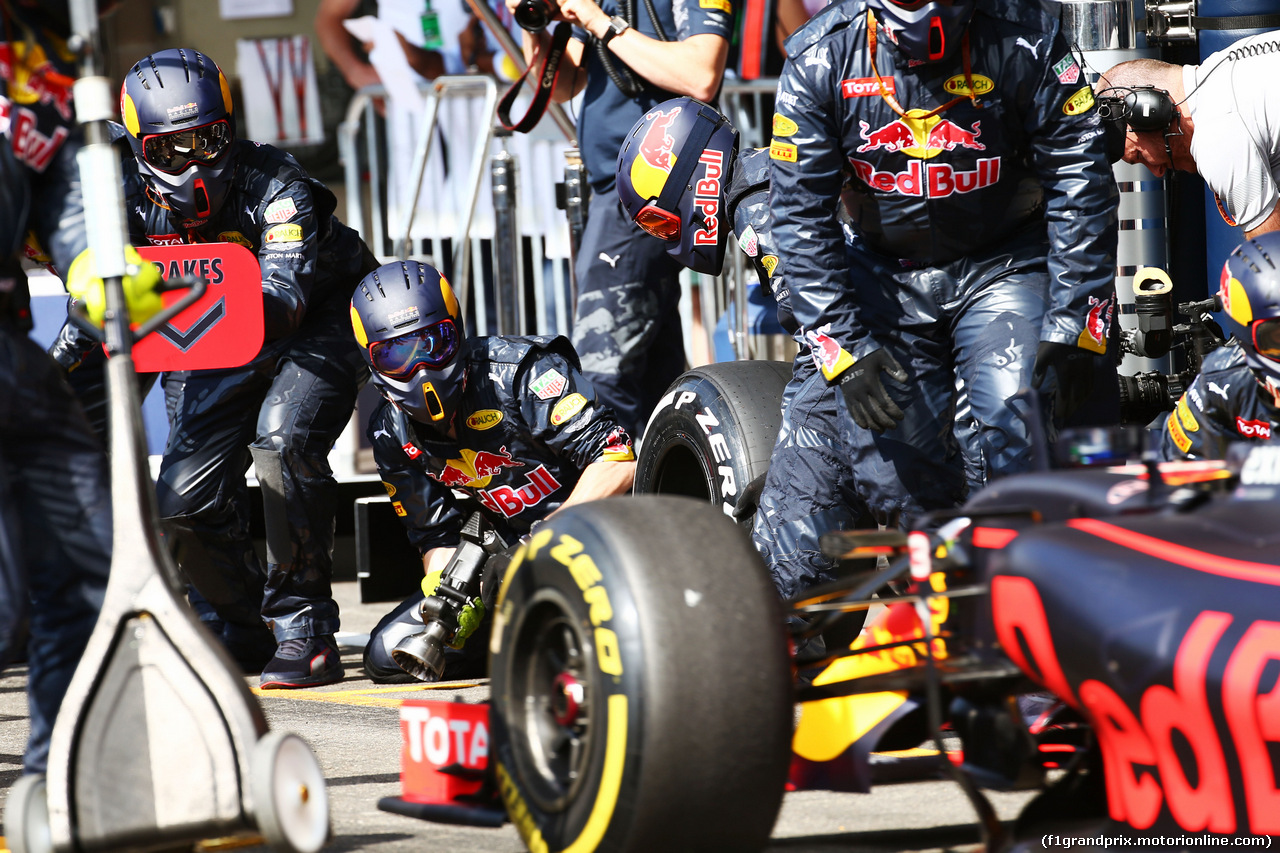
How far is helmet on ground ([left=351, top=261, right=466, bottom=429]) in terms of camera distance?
15.8 ft

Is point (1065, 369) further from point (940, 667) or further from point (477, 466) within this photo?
point (477, 466)

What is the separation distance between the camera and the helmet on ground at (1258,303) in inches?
128

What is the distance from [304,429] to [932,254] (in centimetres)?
227

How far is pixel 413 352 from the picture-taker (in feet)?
15.7

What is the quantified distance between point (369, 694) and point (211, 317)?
1.30 meters

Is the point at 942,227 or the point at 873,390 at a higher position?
the point at 942,227

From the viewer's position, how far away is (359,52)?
924cm

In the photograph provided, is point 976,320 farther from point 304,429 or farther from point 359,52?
point 359,52

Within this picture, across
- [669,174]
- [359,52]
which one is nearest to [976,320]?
[669,174]

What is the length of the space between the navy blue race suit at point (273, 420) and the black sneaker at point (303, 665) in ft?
0.14

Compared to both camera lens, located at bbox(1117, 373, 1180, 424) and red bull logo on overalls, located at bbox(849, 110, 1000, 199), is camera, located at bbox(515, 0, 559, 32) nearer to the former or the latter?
red bull logo on overalls, located at bbox(849, 110, 1000, 199)

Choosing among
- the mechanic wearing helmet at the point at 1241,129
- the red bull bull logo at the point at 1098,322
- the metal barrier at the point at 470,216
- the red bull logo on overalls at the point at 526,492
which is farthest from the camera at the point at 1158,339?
the metal barrier at the point at 470,216

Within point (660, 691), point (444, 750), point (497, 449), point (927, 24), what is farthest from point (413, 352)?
point (660, 691)

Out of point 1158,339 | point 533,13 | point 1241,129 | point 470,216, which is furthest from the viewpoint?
point 470,216
